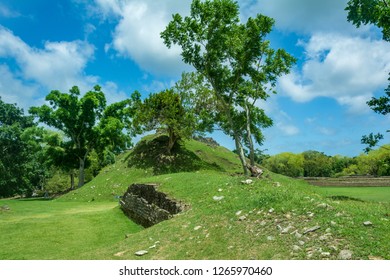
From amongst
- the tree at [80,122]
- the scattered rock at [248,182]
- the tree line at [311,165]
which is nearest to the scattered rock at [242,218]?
the scattered rock at [248,182]

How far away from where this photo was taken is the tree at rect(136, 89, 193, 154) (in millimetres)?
36688

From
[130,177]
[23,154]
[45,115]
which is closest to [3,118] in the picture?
[23,154]

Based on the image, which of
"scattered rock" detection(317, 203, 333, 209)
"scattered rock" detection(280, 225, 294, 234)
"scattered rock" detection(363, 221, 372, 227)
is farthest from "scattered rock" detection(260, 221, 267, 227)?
"scattered rock" detection(363, 221, 372, 227)

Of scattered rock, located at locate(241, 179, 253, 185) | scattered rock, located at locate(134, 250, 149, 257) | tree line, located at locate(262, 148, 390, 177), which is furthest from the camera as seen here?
tree line, located at locate(262, 148, 390, 177)

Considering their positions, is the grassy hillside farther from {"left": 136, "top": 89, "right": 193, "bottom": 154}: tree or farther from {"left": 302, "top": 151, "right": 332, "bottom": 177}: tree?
{"left": 302, "top": 151, "right": 332, "bottom": 177}: tree

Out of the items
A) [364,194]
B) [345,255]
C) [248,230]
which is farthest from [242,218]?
[364,194]

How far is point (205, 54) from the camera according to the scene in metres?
23.3

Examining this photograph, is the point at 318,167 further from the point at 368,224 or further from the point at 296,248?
the point at 296,248

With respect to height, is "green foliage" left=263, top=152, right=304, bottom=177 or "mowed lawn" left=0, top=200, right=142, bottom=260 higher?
"green foliage" left=263, top=152, right=304, bottom=177

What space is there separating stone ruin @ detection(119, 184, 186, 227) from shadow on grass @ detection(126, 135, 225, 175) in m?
15.3

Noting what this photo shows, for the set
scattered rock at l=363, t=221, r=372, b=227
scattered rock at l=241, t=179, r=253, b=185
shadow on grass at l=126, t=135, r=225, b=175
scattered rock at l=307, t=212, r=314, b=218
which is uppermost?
shadow on grass at l=126, t=135, r=225, b=175

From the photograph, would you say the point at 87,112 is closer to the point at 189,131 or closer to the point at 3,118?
the point at 189,131

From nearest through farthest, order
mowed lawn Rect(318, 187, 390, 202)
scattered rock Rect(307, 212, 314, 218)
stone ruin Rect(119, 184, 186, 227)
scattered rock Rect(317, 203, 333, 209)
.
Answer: scattered rock Rect(307, 212, 314, 218), scattered rock Rect(317, 203, 333, 209), stone ruin Rect(119, 184, 186, 227), mowed lawn Rect(318, 187, 390, 202)
